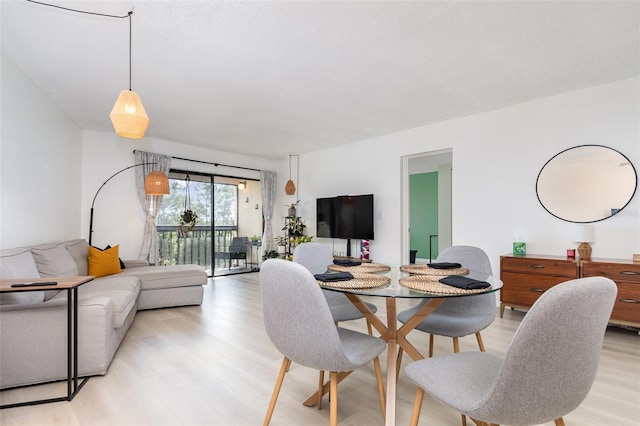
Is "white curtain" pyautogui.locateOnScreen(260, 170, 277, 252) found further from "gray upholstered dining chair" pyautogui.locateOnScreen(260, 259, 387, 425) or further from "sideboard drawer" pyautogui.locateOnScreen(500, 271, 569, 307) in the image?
"gray upholstered dining chair" pyautogui.locateOnScreen(260, 259, 387, 425)

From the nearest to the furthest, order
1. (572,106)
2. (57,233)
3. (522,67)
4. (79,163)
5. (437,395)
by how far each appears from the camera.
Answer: (437,395), (522,67), (572,106), (57,233), (79,163)

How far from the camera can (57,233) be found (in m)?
4.03

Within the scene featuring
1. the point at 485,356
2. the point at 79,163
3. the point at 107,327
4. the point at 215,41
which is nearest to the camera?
the point at 485,356

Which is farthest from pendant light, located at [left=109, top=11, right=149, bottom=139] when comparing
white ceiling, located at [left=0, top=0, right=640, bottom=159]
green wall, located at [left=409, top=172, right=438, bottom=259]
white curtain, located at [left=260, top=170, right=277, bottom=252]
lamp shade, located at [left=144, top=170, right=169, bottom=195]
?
green wall, located at [left=409, top=172, right=438, bottom=259]

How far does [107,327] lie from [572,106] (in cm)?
516

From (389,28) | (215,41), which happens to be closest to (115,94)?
(215,41)

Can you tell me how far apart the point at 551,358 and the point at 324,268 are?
1.86 meters

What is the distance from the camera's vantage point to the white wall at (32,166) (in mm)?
2863

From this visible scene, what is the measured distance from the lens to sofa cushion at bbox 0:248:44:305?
228 centimetres

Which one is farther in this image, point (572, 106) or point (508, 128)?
point (508, 128)

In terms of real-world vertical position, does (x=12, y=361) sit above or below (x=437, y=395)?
below

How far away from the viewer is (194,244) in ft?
20.7

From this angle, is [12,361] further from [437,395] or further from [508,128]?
[508,128]

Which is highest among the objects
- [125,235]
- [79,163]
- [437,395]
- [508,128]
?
[508,128]
